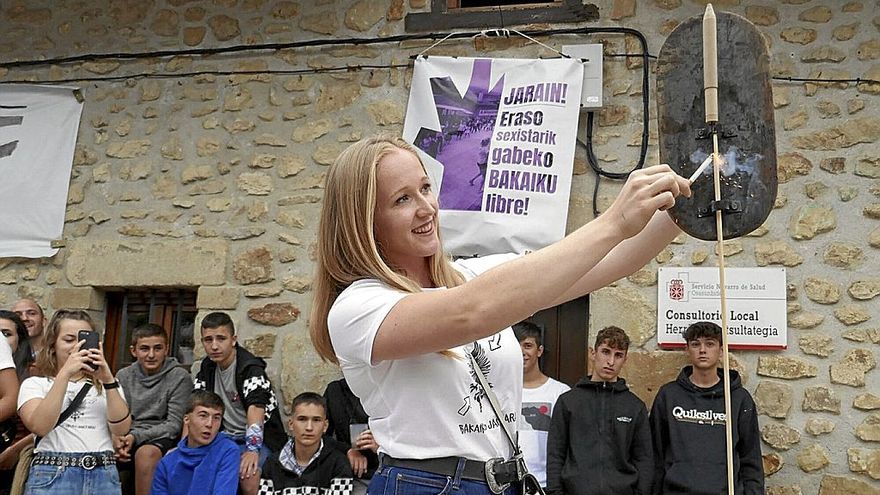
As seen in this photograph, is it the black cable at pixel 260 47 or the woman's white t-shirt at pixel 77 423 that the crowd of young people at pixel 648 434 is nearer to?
the black cable at pixel 260 47

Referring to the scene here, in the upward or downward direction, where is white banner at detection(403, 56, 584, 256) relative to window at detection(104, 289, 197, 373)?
upward

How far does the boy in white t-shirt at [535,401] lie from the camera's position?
480 cm

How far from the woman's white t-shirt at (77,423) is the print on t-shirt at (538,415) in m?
1.91

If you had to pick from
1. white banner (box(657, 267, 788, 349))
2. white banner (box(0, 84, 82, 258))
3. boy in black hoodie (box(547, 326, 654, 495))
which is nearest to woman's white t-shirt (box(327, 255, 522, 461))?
boy in black hoodie (box(547, 326, 654, 495))

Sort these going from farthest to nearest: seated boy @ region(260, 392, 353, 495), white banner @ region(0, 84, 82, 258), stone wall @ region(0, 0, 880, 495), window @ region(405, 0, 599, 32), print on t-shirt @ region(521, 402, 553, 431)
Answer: white banner @ region(0, 84, 82, 258)
window @ region(405, 0, 599, 32)
print on t-shirt @ region(521, 402, 553, 431)
stone wall @ region(0, 0, 880, 495)
seated boy @ region(260, 392, 353, 495)

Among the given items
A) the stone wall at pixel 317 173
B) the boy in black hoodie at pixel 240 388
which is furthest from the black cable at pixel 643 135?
the boy in black hoodie at pixel 240 388

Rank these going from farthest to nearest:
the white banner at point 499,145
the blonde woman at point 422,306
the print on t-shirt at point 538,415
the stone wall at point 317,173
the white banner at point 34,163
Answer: the white banner at point 34,163 → the white banner at point 499,145 → the print on t-shirt at point 538,415 → the stone wall at point 317,173 → the blonde woman at point 422,306

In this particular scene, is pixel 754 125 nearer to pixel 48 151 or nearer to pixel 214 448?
pixel 214 448

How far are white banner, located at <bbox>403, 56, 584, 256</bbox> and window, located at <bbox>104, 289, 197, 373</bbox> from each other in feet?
5.30

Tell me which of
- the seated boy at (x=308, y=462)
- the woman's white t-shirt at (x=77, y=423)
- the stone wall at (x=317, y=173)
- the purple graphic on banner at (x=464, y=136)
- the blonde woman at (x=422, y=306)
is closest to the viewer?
the blonde woman at (x=422, y=306)

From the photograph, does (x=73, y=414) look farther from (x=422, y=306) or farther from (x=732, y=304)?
(x=422, y=306)

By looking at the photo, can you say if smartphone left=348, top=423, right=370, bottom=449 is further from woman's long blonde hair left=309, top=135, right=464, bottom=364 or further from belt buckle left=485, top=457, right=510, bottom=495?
belt buckle left=485, top=457, right=510, bottom=495

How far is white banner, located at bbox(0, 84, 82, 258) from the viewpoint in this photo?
5.87 meters

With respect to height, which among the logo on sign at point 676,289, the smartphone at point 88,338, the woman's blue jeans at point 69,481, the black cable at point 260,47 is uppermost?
the black cable at point 260,47
